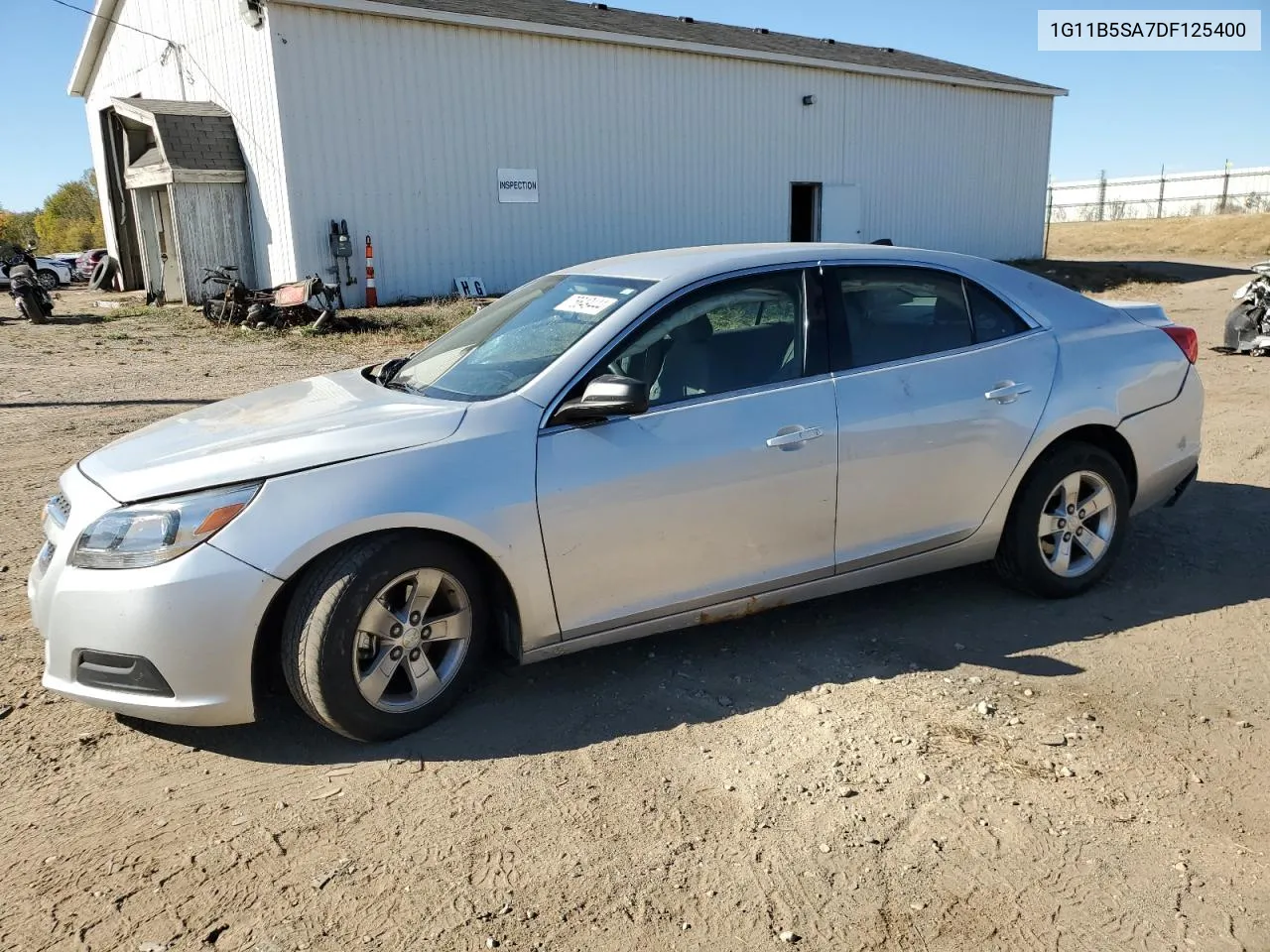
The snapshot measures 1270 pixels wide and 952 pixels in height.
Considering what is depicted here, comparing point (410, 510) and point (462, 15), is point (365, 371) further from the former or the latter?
point (462, 15)

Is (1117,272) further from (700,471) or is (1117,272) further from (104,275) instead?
(104,275)

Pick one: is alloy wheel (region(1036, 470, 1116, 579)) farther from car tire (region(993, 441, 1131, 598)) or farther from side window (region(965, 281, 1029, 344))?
side window (region(965, 281, 1029, 344))

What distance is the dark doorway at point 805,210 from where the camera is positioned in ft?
81.3

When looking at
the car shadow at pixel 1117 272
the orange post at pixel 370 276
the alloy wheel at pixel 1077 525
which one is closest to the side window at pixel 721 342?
the alloy wheel at pixel 1077 525

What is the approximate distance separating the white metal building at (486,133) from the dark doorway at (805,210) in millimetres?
69

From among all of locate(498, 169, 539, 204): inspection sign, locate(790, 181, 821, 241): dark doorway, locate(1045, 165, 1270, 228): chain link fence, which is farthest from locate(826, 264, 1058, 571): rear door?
locate(1045, 165, 1270, 228): chain link fence

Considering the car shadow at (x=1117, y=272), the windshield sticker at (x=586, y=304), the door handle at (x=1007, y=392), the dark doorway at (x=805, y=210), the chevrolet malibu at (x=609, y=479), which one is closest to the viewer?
the chevrolet malibu at (x=609, y=479)

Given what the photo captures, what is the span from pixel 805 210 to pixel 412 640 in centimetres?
2377

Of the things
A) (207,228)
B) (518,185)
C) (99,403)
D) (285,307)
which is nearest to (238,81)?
(207,228)

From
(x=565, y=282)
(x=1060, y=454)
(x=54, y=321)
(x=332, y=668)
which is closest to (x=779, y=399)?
(x=565, y=282)

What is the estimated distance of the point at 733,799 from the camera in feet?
10.2

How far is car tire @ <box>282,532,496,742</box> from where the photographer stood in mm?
3199

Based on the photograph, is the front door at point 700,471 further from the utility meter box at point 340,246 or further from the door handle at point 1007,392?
the utility meter box at point 340,246

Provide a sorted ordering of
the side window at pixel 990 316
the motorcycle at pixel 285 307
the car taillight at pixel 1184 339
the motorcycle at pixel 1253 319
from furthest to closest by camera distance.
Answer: the motorcycle at pixel 285 307, the motorcycle at pixel 1253 319, the car taillight at pixel 1184 339, the side window at pixel 990 316
